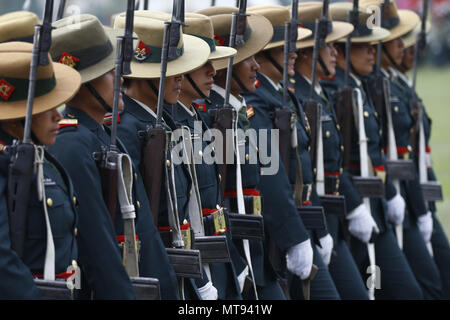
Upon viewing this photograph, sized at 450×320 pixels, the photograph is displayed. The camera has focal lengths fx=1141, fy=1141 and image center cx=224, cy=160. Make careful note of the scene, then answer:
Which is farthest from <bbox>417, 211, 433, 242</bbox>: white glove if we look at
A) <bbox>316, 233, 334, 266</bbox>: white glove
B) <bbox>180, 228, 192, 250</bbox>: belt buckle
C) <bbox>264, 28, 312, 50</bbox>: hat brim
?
<bbox>180, 228, 192, 250</bbox>: belt buckle

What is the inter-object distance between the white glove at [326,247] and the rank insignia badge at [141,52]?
230cm

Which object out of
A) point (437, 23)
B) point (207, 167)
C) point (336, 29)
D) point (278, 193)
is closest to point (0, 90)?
point (207, 167)

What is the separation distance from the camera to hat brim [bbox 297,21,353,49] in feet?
25.3

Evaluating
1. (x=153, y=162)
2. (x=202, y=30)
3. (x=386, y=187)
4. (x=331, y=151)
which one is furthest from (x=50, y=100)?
(x=386, y=187)

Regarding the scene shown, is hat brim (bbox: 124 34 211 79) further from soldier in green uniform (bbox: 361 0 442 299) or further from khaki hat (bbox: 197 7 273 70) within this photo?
soldier in green uniform (bbox: 361 0 442 299)

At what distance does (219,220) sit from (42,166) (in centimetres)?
166

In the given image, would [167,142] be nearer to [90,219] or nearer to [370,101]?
[90,219]

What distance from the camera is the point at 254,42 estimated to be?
256 inches

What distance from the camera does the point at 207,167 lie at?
5742mm

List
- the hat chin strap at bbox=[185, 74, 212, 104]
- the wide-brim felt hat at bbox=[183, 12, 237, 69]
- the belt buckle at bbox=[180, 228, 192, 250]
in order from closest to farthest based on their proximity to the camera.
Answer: the belt buckle at bbox=[180, 228, 192, 250]
the hat chin strap at bbox=[185, 74, 212, 104]
the wide-brim felt hat at bbox=[183, 12, 237, 69]

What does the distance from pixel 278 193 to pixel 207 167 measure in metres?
0.98

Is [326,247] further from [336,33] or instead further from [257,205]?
[336,33]

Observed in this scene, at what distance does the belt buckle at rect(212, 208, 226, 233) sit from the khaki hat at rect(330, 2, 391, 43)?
10.4ft

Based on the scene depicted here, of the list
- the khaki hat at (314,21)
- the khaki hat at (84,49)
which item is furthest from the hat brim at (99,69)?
the khaki hat at (314,21)
